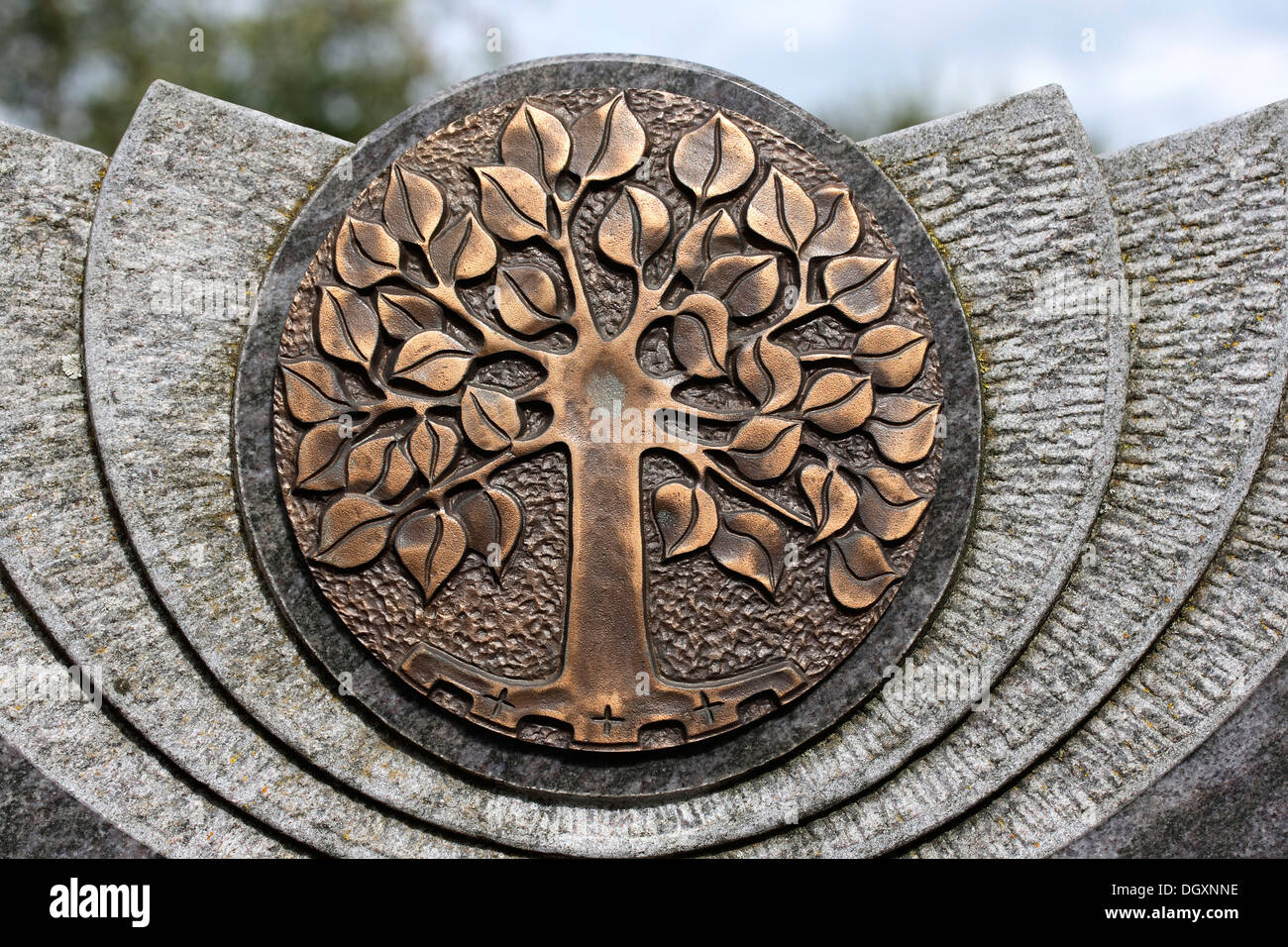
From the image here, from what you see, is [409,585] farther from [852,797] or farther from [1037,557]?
[1037,557]

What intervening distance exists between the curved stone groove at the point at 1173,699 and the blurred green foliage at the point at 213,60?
31.0 ft

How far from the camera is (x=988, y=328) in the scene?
275 cm

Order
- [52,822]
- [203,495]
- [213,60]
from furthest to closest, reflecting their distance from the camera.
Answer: [213,60] → [203,495] → [52,822]

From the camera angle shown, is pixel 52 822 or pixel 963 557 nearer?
pixel 52 822

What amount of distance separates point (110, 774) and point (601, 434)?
5.69ft

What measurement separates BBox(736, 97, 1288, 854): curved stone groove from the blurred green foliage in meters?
8.99

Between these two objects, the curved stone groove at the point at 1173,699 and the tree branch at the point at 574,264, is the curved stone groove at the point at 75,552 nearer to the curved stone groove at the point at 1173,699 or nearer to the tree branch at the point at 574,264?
the tree branch at the point at 574,264

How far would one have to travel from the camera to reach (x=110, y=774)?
2.57m

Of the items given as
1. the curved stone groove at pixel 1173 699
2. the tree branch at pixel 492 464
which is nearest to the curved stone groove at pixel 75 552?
the tree branch at pixel 492 464

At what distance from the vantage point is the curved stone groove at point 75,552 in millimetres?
2586

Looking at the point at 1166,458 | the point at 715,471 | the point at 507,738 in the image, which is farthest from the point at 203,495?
the point at 1166,458

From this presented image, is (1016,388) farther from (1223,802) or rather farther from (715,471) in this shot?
(1223,802)

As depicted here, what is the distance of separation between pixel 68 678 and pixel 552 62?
7.76 ft

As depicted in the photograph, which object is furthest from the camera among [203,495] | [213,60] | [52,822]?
[213,60]
